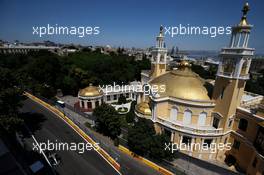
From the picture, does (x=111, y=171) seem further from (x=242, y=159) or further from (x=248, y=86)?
(x=248, y=86)

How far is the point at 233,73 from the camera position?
25844 mm

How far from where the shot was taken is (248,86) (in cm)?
5775

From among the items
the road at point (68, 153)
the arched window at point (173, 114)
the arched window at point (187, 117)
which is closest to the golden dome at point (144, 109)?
the arched window at point (173, 114)

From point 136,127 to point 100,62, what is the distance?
50669mm

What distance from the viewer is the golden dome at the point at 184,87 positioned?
100ft

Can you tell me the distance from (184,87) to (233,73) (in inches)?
335

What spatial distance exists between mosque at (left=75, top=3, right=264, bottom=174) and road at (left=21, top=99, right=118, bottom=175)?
12438mm

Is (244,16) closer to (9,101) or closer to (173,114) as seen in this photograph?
(173,114)

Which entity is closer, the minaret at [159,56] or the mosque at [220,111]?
the mosque at [220,111]

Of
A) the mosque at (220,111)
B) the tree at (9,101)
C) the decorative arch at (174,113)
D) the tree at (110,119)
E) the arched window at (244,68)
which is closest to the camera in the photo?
the mosque at (220,111)

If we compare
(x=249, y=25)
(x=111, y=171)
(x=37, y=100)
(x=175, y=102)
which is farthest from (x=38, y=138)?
(x=249, y=25)

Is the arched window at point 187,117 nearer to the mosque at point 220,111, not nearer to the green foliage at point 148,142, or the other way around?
the mosque at point 220,111

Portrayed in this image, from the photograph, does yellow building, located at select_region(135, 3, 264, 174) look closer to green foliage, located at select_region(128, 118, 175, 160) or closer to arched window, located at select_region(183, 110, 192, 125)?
arched window, located at select_region(183, 110, 192, 125)

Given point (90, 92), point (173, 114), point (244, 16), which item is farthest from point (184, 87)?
point (90, 92)
